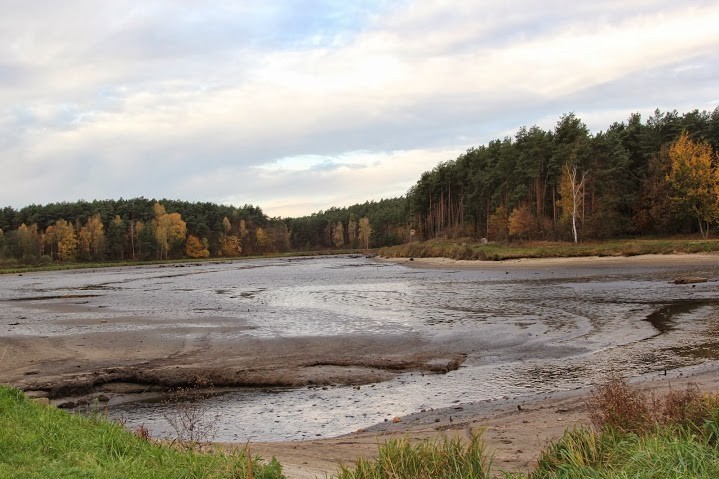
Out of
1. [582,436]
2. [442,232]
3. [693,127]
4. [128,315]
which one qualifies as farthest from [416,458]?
[442,232]

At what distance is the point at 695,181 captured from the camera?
59.7 metres

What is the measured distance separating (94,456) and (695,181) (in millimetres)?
67933

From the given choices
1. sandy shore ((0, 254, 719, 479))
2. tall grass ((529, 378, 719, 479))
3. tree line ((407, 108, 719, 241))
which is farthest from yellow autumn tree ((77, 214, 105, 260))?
tall grass ((529, 378, 719, 479))

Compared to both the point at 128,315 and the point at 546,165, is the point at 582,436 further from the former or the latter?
the point at 546,165

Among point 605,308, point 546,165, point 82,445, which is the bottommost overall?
point 605,308

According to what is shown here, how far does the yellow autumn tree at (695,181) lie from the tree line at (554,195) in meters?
0.11

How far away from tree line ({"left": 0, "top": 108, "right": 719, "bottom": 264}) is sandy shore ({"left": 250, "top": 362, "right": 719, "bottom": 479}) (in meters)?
56.7

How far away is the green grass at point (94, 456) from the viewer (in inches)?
227

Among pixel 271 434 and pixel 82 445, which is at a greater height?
pixel 82 445

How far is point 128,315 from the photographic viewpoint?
93.7 feet

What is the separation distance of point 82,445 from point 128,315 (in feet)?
77.0

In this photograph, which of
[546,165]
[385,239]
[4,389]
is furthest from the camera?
[385,239]

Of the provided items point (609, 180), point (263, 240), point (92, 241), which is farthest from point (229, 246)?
point (609, 180)

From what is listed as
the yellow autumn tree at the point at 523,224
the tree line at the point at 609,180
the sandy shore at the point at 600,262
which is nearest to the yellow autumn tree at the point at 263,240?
the tree line at the point at 609,180
